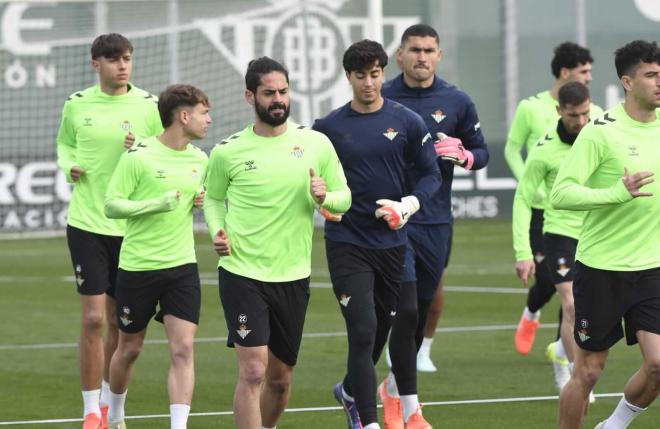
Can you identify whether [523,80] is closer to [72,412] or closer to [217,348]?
[217,348]

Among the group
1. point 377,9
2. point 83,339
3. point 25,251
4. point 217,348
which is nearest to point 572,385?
point 83,339

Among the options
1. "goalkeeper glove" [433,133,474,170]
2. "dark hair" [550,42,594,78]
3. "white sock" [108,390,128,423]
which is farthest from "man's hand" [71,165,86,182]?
"dark hair" [550,42,594,78]

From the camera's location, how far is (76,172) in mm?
11016

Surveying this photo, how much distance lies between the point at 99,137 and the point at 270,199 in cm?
270

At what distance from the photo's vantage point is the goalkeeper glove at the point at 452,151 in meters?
10.5

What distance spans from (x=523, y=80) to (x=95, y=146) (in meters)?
21.2

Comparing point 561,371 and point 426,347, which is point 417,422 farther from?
point 426,347

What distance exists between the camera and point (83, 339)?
35.1 ft

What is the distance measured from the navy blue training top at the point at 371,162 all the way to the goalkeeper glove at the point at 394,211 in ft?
0.86

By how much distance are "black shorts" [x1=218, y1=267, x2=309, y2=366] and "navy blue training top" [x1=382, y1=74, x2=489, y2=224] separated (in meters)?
2.29

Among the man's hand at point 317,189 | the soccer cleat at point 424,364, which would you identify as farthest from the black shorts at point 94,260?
the soccer cleat at point 424,364

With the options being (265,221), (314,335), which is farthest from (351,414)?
(314,335)

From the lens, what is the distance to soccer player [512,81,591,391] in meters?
11.2

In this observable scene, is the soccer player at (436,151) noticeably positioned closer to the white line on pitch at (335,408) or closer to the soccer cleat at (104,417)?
the white line on pitch at (335,408)
